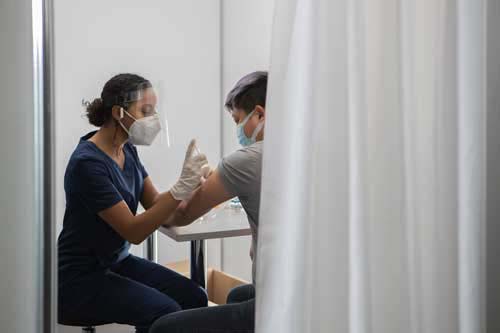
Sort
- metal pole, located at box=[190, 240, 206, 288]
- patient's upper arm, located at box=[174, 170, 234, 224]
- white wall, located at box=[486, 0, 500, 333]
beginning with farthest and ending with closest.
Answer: metal pole, located at box=[190, 240, 206, 288]
patient's upper arm, located at box=[174, 170, 234, 224]
white wall, located at box=[486, 0, 500, 333]

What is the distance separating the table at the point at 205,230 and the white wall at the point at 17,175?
75 centimetres

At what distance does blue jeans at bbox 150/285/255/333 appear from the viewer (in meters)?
1.18

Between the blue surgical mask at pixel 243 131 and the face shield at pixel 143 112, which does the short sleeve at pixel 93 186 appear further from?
the blue surgical mask at pixel 243 131

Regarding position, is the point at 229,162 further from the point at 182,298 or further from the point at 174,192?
the point at 182,298

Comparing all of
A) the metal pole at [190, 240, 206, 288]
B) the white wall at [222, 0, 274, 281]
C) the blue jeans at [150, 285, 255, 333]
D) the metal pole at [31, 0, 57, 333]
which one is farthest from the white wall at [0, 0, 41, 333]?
Result: the white wall at [222, 0, 274, 281]

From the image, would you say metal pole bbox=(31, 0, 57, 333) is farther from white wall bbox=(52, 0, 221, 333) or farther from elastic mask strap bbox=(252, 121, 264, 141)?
white wall bbox=(52, 0, 221, 333)

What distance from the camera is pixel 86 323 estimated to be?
4.78ft

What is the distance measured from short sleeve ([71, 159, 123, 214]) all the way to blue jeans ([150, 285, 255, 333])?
0.42m

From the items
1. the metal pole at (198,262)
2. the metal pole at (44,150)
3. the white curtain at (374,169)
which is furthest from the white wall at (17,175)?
the metal pole at (198,262)

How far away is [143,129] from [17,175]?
0.94m

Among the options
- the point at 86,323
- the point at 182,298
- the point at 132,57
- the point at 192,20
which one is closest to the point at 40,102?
the point at 86,323

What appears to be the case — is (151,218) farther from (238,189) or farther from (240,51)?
(240,51)

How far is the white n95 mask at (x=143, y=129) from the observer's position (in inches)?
65.0

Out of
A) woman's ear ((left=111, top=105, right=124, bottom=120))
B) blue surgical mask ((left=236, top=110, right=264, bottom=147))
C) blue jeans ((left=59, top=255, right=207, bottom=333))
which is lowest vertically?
blue jeans ((left=59, top=255, right=207, bottom=333))
